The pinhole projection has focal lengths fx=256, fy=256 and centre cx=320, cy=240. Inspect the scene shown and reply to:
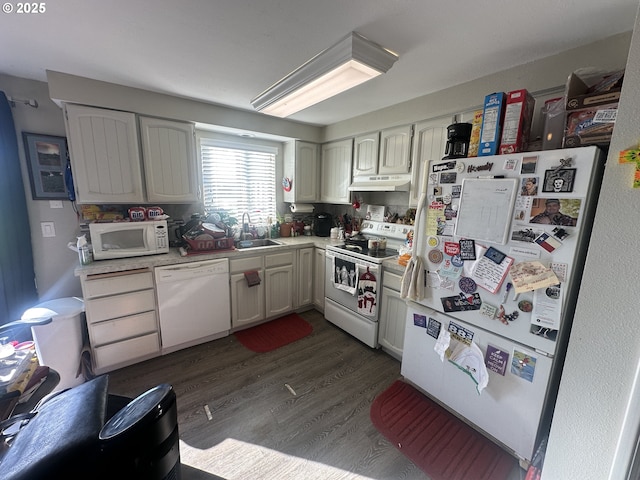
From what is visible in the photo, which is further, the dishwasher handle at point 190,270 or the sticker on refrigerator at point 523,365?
the dishwasher handle at point 190,270

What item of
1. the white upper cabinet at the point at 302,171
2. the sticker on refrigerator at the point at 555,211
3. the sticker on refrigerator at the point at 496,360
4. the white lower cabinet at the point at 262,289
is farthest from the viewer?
the white upper cabinet at the point at 302,171

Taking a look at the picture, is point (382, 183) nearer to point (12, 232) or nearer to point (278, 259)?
point (278, 259)

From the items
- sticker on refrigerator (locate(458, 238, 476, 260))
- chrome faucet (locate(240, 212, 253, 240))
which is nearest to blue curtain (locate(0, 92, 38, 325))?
chrome faucet (locate(240, 212, 253, 240))

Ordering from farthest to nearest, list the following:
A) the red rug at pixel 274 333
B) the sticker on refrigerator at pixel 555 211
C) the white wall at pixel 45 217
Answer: the red rug at pixel 274 333, the white wall at pixel 45 217, the sticker on refrigerator at pixel 555 211

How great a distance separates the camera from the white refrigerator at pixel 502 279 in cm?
117

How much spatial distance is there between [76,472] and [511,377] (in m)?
1.80

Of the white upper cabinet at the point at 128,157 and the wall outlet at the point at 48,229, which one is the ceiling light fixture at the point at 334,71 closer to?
the white upper cabinet at the point at 128,157

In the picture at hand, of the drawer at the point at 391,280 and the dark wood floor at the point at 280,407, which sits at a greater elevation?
the drawer at the point at 391,280

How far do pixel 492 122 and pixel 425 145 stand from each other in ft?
2.81

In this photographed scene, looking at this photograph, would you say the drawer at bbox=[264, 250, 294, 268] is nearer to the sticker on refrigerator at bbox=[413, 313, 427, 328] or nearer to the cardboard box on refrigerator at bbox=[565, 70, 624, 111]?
the sticker on refrigerator at bbox=[413, 313, 427, 328]

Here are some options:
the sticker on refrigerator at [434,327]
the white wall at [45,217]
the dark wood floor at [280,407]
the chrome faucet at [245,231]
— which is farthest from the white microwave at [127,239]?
the sticker on refrigerator at [434,327]

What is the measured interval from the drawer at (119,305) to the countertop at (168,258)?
0.72 feet

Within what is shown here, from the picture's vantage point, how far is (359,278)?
2365 millimetres

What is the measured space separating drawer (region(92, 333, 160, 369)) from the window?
145 cm
